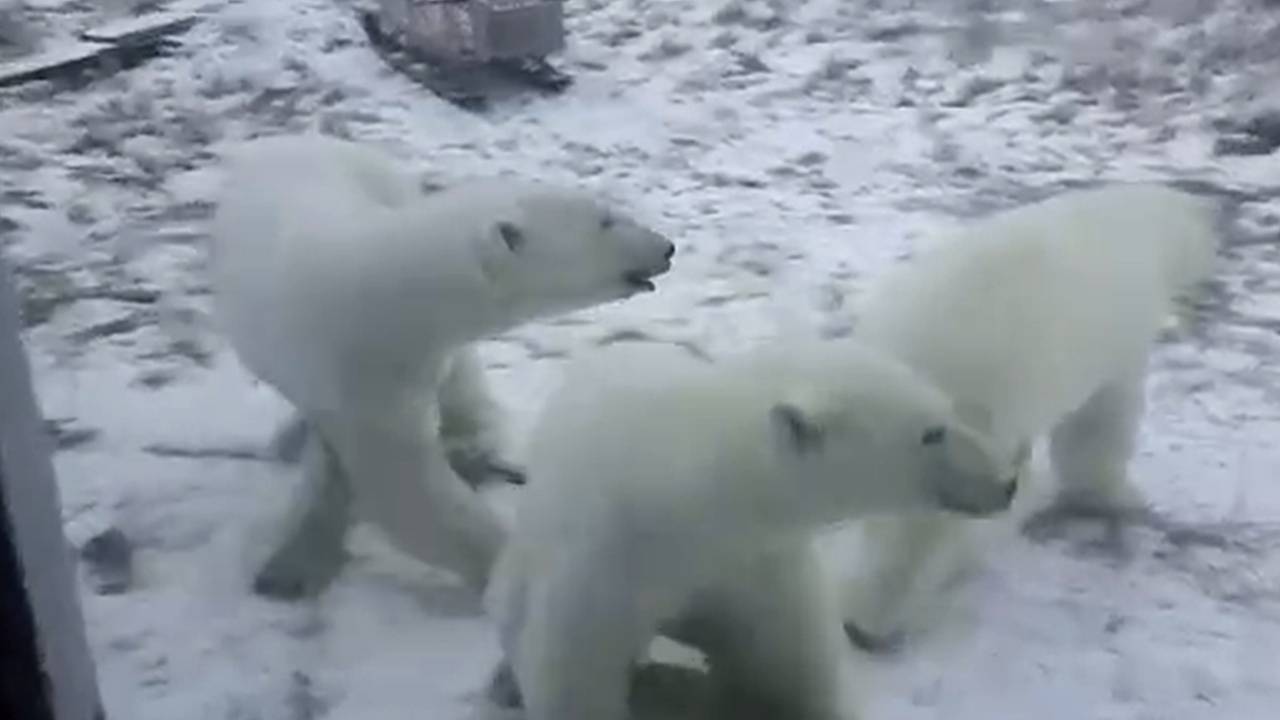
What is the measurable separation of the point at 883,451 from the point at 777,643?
0.13 m

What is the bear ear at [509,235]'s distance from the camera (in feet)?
4.00

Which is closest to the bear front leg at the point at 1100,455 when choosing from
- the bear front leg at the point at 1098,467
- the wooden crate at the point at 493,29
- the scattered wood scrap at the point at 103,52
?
the bear front leg at the point at 1098,467

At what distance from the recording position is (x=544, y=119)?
194cm

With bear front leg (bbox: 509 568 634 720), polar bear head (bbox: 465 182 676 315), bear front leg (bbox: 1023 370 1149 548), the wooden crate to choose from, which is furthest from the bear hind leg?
the wooden crate

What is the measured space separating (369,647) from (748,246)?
594 millimetres

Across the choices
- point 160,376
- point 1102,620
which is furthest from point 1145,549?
point 160,376

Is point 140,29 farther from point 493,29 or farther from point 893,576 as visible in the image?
point 893,576

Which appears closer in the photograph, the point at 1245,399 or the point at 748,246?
the point at 1245,399

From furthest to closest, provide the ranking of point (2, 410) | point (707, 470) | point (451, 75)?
point (451, 75), point (707, 470), point (2, 410)

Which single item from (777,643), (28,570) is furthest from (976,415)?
(28,570)

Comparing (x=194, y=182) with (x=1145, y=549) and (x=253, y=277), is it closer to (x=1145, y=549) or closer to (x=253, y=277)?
(x=253, y=277)

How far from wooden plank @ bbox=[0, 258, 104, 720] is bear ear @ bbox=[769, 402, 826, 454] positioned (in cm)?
38

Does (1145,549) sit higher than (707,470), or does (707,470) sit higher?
(707,470)

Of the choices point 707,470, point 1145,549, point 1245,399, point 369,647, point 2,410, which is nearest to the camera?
point 2,410
